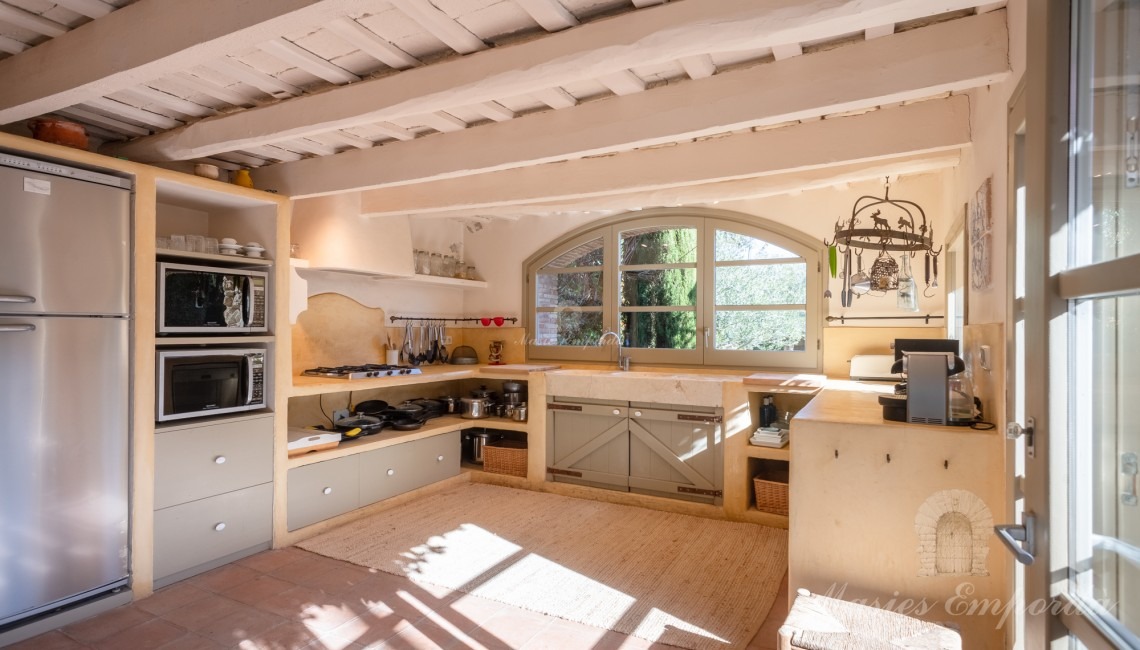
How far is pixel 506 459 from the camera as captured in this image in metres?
4.80

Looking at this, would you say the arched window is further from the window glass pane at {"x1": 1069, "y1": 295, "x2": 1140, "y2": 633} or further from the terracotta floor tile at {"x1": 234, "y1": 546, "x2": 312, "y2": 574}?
the window glass pane at {"x1": 1069, "y1": 295, "x2": 1140, "y2": 633}

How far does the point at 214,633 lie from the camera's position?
→ 2.44 metres

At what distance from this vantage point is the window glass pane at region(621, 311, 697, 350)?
4.80 metres

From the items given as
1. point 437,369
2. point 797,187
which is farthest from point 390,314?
point 797,187

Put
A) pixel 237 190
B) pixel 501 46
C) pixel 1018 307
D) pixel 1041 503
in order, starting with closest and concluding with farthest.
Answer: pixel 1041 503, pixel 1018 307, pixel 501 46, pixel 237 190

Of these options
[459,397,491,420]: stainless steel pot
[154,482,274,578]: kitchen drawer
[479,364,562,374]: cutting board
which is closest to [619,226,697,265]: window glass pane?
[479,364,562,374]: cutting board

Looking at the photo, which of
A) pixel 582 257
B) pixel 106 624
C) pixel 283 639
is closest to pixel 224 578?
pixel 106 624

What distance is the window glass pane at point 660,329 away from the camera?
4801 millimetres

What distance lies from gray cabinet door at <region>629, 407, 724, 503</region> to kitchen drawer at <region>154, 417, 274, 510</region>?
2.40 m

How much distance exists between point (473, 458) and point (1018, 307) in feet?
14.3

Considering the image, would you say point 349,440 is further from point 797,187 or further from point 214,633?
point 797,187

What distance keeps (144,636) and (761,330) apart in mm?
4091

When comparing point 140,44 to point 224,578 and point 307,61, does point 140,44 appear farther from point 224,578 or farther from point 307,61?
point 224,578

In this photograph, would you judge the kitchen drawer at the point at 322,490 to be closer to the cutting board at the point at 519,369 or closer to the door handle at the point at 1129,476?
the cutting board at the point at 519,369
